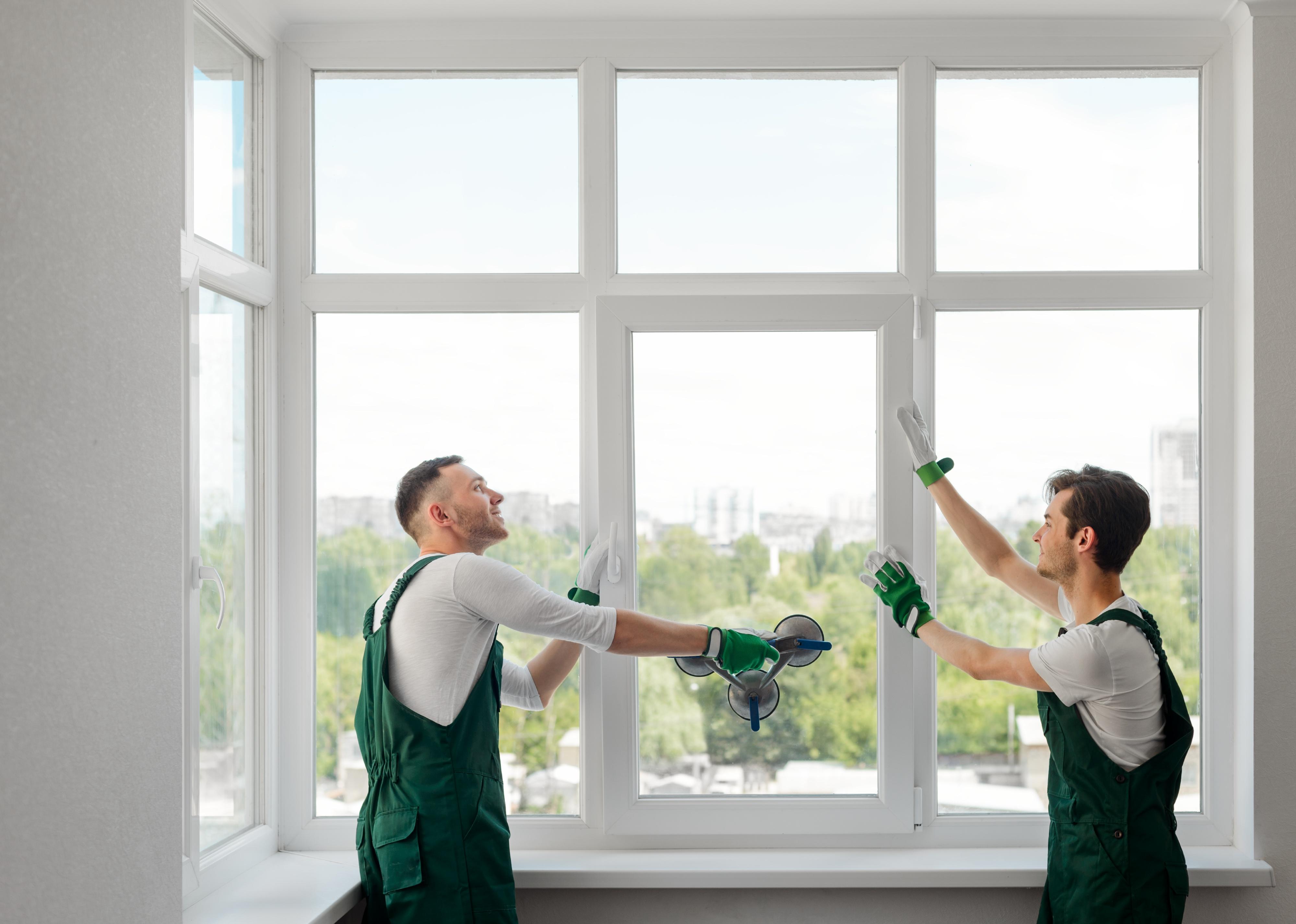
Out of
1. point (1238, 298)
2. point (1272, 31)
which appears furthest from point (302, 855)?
point (1272, 31)

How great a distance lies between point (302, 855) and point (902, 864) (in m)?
1.37

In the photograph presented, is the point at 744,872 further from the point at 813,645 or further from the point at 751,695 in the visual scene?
the point at 813,645

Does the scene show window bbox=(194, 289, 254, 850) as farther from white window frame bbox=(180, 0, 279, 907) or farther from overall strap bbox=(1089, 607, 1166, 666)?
overall strap bbox=(1089, 607, 1166, 666)

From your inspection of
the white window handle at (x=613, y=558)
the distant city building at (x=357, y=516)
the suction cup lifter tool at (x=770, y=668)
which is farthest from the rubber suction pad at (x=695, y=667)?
the distant city building at (x=357, y=516)

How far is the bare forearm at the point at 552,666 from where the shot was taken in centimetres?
219

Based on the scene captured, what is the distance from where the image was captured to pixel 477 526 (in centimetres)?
210

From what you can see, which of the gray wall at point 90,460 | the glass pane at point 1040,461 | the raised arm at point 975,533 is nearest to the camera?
the gray wall at point 90,460

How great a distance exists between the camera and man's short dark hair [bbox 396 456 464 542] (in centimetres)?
211

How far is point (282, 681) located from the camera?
7.53ft

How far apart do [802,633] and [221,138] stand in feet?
5.51

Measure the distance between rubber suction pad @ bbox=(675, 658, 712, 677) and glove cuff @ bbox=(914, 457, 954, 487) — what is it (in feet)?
2.13

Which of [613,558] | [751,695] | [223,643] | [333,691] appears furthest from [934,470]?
[223,643]

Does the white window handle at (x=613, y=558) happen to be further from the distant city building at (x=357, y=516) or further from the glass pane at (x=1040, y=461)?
the glass pane at (x=1040, y=461)

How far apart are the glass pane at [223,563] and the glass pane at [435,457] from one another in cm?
18
